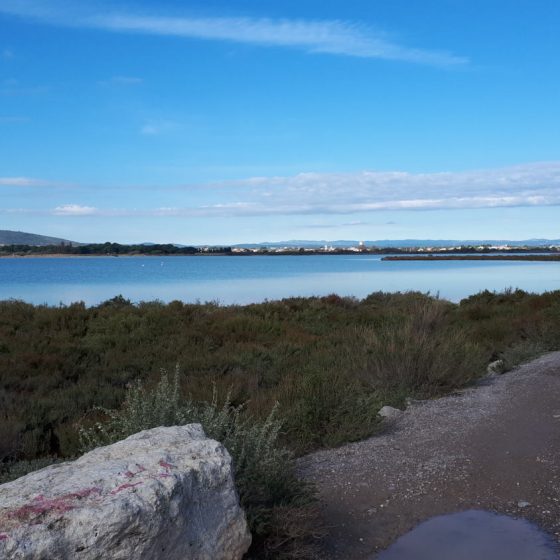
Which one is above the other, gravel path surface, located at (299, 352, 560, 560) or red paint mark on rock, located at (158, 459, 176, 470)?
red paint mark on rock, located at (158, 459, 176, 470)

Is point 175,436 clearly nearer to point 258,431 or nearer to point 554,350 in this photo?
point 258,431

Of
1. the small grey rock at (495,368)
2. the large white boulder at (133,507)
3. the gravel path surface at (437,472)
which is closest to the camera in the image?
the large white boulder at (133,507)

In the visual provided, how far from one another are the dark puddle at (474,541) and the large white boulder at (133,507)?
5.14 ft

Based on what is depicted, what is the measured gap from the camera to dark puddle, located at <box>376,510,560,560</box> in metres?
4.85

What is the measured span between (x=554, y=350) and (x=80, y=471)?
43.8 ft

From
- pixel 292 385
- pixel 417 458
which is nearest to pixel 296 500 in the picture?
pixel 417 458

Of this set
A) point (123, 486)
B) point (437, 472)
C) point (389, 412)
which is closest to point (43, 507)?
point (123, 486)

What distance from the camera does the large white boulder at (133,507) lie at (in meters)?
3.08

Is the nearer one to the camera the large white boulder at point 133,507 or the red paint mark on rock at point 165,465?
the large white boulder at point 133,507

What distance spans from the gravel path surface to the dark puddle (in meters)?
0.11

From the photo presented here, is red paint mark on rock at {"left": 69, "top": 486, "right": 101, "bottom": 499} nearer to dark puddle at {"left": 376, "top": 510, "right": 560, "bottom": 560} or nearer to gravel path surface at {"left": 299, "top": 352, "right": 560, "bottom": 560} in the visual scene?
gravel path surface at {"left": 299, "top": 352, "right": 560, "bottom": 560}

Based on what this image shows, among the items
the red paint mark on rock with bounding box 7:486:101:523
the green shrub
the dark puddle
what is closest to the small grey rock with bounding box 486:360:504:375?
the green shrub

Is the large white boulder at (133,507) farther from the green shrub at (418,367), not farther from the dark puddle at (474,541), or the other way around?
the green shrub at (418,367)

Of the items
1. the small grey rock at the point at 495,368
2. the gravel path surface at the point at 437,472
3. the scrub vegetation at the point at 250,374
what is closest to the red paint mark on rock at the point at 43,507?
the scrub vegetation at the point at 250,374
